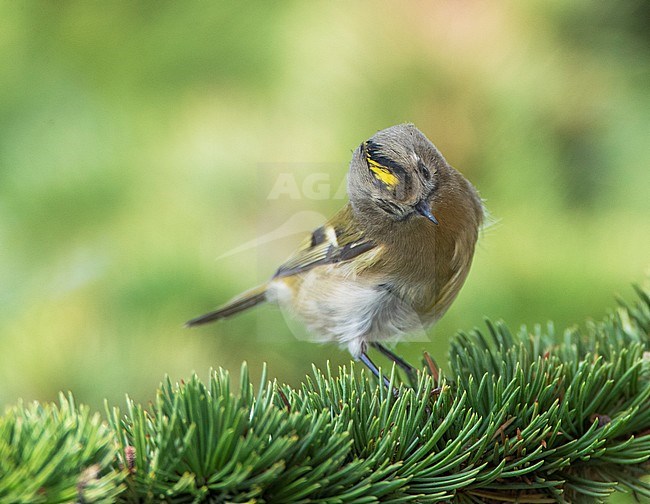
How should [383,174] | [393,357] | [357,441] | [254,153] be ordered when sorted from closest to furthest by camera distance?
[357,441]
[383,174]
[393,357]
[254,153]

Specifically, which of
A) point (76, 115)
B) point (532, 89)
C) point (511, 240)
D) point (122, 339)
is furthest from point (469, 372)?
point (76, 115)

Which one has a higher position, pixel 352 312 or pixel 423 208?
pixel 423 208

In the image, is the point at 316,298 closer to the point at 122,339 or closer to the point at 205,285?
the point at 205,285

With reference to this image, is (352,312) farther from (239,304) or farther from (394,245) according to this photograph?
(239,304)

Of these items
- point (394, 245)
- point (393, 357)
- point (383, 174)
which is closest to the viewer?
point (383, 174)

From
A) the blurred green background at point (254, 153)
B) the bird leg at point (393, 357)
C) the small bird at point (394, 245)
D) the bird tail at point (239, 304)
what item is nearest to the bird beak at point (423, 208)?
the small bird at point (394, 245)

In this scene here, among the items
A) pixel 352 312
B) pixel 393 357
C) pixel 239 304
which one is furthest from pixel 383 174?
pixel 239 304

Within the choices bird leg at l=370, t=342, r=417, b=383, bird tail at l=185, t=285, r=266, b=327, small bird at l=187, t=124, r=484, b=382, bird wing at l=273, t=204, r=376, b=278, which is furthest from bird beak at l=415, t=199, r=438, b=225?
bird tail at l=185, t=285, r=266, b=327
